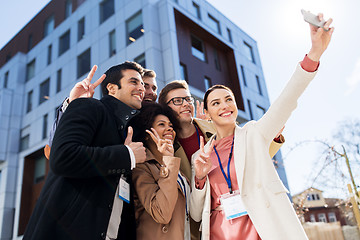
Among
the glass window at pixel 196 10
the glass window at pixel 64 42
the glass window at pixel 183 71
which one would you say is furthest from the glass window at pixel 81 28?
the glass window at pixel 183 71

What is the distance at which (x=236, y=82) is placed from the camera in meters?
20.7

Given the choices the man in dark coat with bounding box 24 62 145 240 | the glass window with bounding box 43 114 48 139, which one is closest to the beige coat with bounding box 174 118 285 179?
the man in dark coat with bounding box 24 62 145 240

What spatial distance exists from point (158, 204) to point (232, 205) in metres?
0.64

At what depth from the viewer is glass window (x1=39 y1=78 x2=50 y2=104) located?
21.6 meters

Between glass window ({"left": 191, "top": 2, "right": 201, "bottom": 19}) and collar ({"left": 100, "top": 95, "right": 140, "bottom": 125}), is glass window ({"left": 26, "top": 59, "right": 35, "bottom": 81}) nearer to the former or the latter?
glass window ({"left": 191, "top": 2, "right": 201, "bottom": 19})

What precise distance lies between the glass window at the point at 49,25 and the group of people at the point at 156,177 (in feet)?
77.3

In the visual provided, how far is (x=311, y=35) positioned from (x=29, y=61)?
2586 cm

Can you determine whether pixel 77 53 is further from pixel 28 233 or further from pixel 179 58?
pixel 28 233

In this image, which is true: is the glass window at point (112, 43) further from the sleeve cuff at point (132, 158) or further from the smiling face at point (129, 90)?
the sleeve cuff at point (132, 158)

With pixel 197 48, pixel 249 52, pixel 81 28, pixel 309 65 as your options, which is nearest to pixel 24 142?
pixel 81 28

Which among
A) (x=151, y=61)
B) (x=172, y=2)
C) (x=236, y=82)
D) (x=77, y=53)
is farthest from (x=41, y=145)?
(x=236, y=82)

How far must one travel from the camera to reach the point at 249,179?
264 cm

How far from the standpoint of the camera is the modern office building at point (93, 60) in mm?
16500

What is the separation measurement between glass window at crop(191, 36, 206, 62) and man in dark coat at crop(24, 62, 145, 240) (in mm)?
15953
